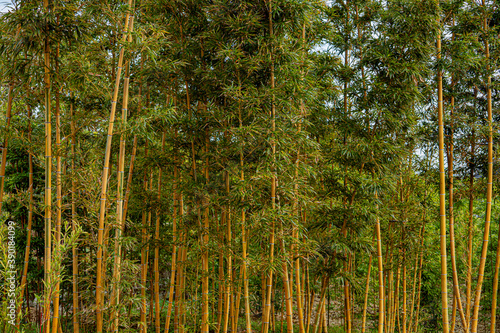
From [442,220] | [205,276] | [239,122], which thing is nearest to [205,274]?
[205,276]

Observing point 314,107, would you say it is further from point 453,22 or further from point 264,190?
Answer: point 453,22

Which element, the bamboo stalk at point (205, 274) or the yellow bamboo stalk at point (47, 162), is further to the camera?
the bamboo stalk at point (205, 274)

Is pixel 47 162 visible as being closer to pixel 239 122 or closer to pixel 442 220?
pixel 239 122

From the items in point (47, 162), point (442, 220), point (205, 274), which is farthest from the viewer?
point (442, 220)

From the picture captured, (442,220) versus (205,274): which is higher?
(442,220)

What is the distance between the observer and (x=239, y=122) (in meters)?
4.15

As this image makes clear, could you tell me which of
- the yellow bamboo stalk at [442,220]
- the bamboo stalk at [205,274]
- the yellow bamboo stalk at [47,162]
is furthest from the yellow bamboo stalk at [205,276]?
the yellow bamboo stalk at [442,220]

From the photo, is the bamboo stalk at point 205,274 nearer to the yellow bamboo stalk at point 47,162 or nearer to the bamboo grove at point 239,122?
the bamboo grove at point 239,122

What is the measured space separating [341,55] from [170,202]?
129 inches

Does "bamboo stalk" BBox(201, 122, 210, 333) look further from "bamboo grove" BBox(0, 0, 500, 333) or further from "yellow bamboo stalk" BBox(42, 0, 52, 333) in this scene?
"yellow bamboo stalk" BBox(42, 0, 52, 333)

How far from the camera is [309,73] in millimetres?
4863

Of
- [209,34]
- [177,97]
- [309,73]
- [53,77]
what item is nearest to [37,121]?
[53,77]

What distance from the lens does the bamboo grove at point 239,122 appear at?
329cm

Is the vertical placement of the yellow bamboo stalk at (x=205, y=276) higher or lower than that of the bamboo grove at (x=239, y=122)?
lower
